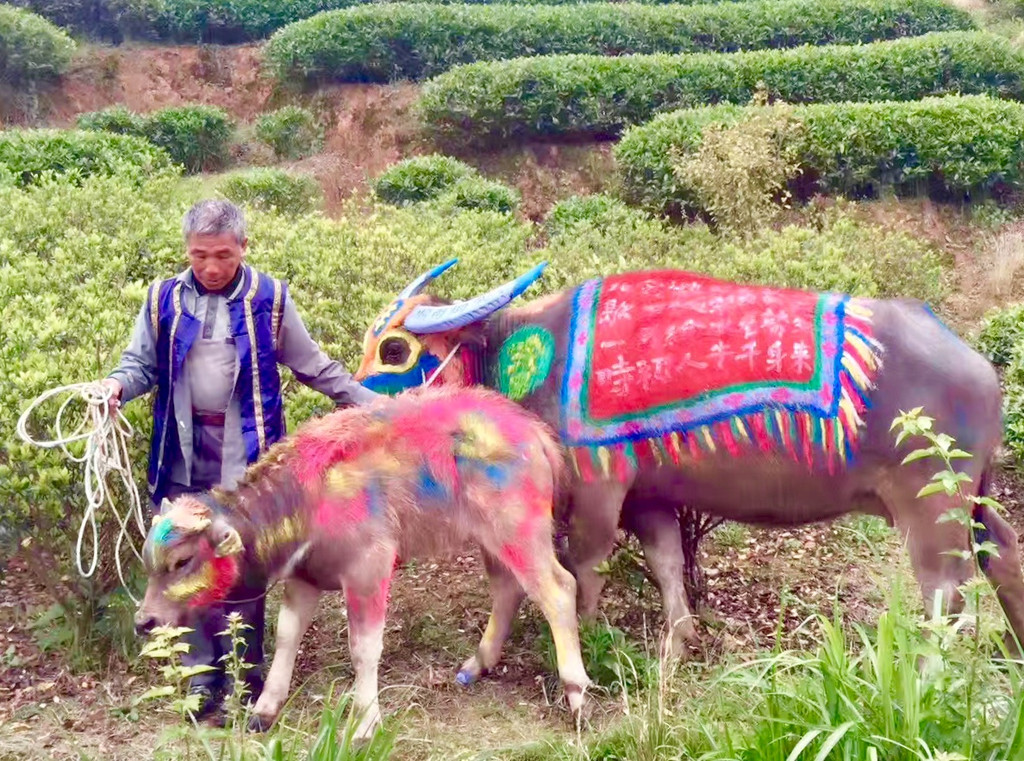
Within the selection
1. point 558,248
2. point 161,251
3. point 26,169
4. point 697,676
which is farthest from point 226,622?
point 26,169

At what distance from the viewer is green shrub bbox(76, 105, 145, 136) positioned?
567 inches

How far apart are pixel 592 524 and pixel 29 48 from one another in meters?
14.1

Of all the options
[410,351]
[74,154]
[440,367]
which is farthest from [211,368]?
[74,154]

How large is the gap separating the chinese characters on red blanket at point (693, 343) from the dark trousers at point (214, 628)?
5.31 ft

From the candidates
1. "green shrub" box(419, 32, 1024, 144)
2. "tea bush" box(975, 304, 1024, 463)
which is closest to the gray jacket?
"tea bush" box(975, 304, 1024, 463)

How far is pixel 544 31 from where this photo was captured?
15.6 metres

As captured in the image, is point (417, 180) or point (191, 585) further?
point (417, 180)

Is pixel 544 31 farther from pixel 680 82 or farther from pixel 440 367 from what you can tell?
pixel 440 367

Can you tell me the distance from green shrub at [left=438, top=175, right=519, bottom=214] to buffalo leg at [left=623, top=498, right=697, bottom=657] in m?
6.93

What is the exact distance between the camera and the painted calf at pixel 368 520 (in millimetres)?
3867

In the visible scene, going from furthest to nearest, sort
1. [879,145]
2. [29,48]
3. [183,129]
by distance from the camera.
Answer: [29,48], [183,129], [879,145]

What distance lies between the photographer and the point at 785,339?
14.4ft

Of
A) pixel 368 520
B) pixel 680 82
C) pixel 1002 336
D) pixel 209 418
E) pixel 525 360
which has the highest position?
pixel 680 82

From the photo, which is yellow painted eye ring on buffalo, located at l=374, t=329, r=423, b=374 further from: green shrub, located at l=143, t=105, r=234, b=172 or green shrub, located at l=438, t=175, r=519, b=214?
green shrub, located at l=143, t=105, r=234, b=172
